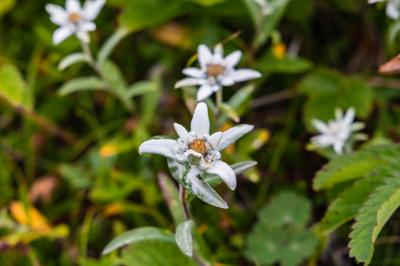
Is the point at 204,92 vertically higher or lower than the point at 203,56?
lower

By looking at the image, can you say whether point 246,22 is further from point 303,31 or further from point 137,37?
point 137,37

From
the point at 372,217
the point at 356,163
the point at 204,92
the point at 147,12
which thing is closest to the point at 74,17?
the point at 147,12

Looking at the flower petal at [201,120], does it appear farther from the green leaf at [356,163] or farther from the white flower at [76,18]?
the white flower at [76,18]

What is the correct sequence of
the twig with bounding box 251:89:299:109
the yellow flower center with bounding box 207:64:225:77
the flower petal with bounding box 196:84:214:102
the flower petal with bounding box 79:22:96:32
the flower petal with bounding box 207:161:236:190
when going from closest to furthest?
the flower petal with bounding box 207:161:236:190 < the flower petal with bounding box 196:84:214:102 < the yellow flower center with bounding box 207:64:225:77 < the flower petal with bounding box 79:22:96:32 < the twig with bounding box 251:89:299:109

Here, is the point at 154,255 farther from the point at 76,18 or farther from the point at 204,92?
the point at 76,18

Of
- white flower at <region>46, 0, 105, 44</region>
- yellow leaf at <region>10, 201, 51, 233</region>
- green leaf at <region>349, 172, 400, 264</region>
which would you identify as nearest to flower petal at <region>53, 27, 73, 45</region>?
white flower at <region>46, 0, 105, 44</region>

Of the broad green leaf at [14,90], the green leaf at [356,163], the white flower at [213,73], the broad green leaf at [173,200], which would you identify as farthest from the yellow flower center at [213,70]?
the broad green leaf at [14,90]

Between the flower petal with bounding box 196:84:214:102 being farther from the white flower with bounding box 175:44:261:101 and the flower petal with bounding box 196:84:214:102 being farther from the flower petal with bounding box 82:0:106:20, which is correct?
the flower petal with bounding box 82:0:106:20
